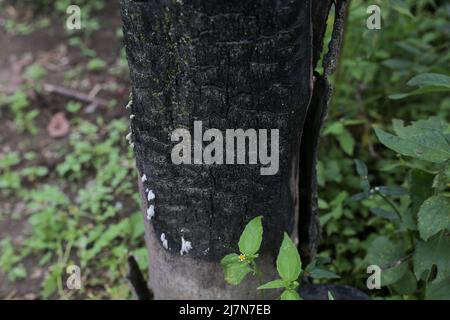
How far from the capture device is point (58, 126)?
12.1 feet

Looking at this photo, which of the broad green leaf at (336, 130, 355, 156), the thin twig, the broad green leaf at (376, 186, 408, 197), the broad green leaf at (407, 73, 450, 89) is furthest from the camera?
the thin twig

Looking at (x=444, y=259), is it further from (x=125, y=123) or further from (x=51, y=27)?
(x=51, y=27)

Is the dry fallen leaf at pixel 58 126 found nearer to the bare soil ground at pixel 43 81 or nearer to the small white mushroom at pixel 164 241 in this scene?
the bare soil ground at pixel 43 81

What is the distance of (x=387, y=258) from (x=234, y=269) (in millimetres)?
832

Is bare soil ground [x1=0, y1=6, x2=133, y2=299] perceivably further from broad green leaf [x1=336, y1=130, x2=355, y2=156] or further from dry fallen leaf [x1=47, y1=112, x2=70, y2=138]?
broad green leaf [x1=336, y1=130, x2=355, y2=156]

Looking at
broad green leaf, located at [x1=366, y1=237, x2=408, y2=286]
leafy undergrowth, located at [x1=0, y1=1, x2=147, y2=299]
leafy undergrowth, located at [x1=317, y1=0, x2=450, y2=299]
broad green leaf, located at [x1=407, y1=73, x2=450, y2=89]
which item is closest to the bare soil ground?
leafy undergrowth, located at [x1=0, y1=1, x2=147, y2=299]

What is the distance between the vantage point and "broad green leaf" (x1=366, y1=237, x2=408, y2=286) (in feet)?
6.93

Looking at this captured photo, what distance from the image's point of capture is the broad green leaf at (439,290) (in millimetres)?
1827

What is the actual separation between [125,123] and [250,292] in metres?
1.87

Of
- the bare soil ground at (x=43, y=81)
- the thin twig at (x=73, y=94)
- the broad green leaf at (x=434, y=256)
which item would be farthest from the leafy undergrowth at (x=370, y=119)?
the thin twig at (x=73, y=94)

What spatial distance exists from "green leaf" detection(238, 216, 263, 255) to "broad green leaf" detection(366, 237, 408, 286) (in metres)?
0.79

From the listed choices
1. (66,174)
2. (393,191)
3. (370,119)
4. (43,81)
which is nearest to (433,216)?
(393,191)

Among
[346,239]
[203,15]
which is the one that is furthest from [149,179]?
[346,239]

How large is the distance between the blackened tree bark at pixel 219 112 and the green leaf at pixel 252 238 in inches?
7.2
